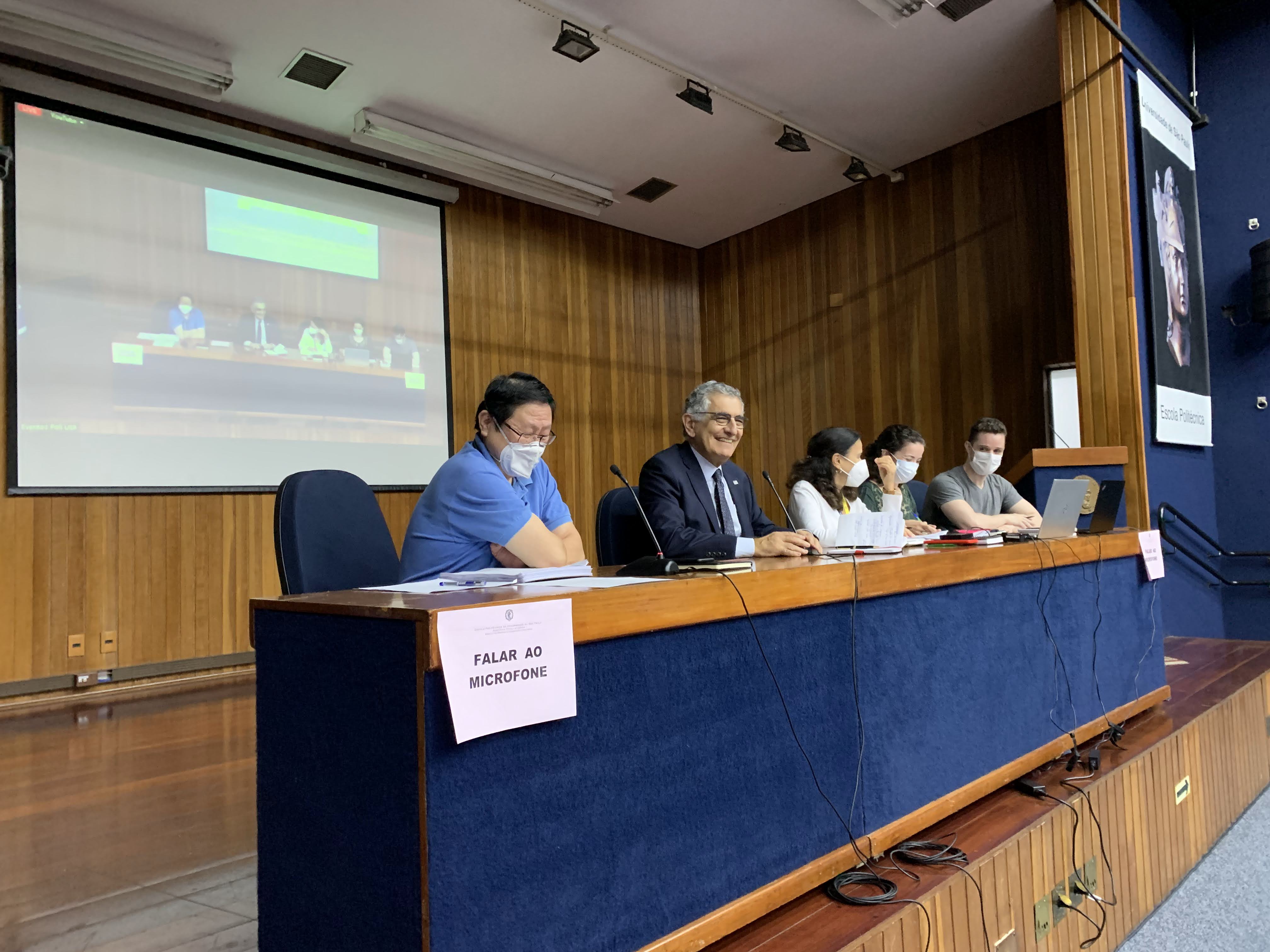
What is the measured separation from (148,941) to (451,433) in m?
4.26

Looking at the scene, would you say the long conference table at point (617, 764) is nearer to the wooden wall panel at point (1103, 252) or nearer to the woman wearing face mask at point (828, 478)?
the woman wearing face mask at point (828, 478)

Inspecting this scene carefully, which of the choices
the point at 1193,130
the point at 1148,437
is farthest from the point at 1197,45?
the point at 1148,437

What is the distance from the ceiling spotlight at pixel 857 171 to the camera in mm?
5551

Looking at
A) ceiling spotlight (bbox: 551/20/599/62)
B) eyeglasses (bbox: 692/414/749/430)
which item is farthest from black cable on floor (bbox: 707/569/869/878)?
ceiling spotlight (bbox: 551/20/599/62)

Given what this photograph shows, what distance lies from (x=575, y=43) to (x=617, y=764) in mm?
3890

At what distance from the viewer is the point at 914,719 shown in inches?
58.0

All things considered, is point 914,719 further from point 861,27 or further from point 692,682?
point 861,27

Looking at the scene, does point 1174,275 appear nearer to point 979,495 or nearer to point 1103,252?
point 1103,252

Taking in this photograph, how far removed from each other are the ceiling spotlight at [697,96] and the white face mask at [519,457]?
332 cm

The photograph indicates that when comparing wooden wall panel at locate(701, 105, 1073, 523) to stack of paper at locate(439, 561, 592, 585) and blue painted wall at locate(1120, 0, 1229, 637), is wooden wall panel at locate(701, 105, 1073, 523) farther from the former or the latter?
stack of paper at locate(439, 561, 592, 585)

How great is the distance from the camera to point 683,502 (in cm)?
228

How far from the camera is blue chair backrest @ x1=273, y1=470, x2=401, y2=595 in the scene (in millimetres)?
1736

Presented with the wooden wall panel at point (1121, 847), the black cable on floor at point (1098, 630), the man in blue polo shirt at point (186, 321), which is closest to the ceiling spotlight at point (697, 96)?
the man in blue polo shirt at point (186, 321)

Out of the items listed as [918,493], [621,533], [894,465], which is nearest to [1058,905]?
[621,533]
